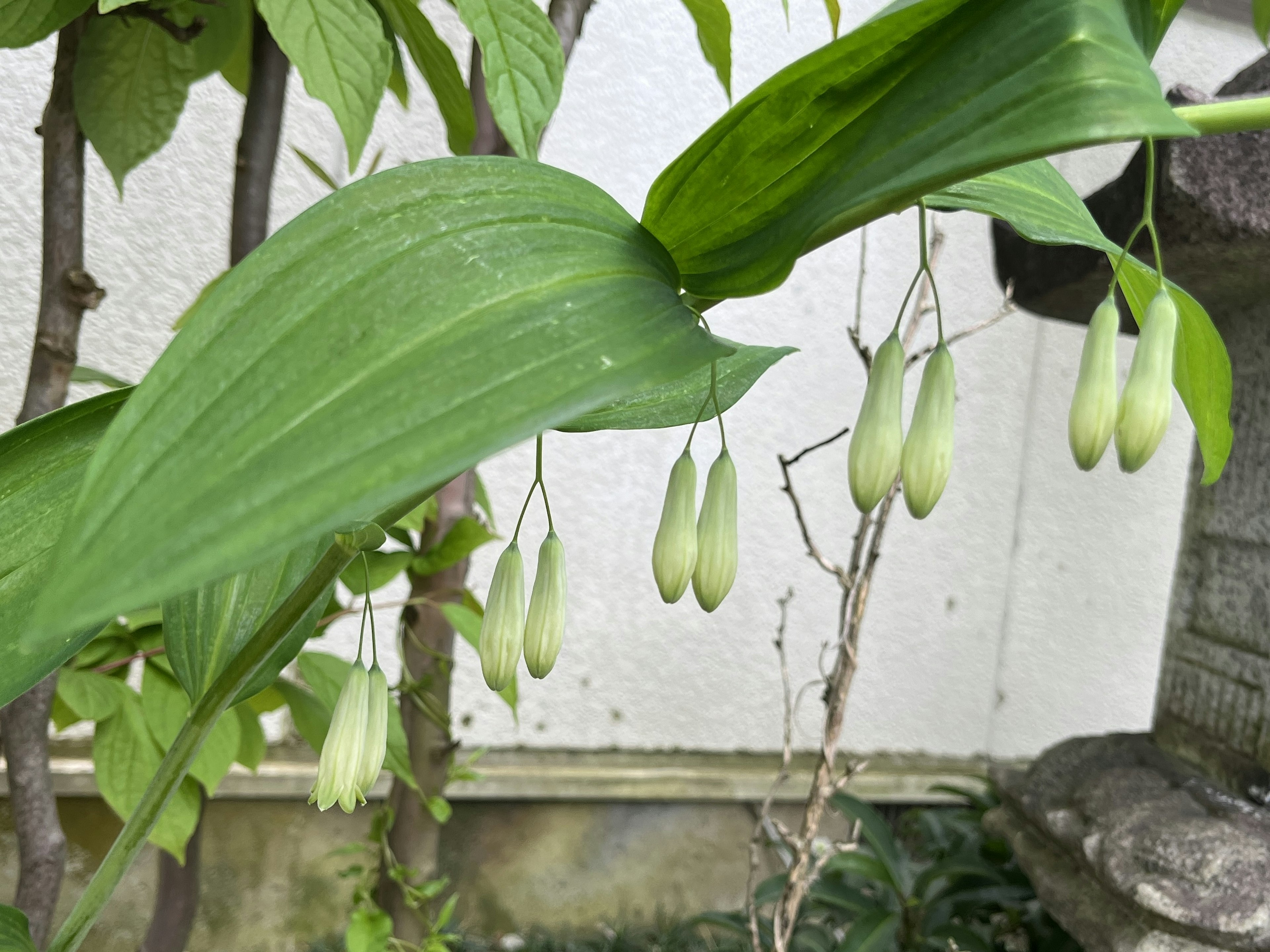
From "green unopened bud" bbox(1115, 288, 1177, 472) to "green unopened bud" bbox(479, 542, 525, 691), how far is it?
0.53 ft

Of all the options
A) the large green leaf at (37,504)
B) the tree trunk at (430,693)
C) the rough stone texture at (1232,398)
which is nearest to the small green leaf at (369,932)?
the tree trunk at (430,693)

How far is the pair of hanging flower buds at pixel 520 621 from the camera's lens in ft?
0.82

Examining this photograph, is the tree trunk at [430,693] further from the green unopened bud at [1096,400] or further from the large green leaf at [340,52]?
the green unopened bud at [1096,400]

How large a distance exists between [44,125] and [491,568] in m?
0.87

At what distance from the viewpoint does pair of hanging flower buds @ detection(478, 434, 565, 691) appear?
9.8 inches

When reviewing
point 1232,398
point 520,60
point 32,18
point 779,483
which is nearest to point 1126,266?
point 520,60

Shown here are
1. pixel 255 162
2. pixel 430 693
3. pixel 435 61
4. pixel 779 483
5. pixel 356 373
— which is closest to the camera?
pixel 356 373

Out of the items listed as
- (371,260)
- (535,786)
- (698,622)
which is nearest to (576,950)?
(535,786)

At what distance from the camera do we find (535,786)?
1259 millimetres

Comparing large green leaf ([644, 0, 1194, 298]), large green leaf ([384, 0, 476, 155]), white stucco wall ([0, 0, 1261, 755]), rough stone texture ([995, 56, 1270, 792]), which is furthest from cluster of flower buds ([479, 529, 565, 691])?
white stucco wall ([0, 0, 1261, 755])

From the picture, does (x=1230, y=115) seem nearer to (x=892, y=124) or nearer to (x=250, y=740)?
(x=892, y=124)

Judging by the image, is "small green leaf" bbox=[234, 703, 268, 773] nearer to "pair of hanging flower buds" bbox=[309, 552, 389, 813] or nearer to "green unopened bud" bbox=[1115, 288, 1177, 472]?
"pair of hanging flower buds" bbox=[309, 552, 389, 813]

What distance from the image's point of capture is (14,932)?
27 cm

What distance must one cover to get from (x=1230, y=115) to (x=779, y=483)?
115 cm
